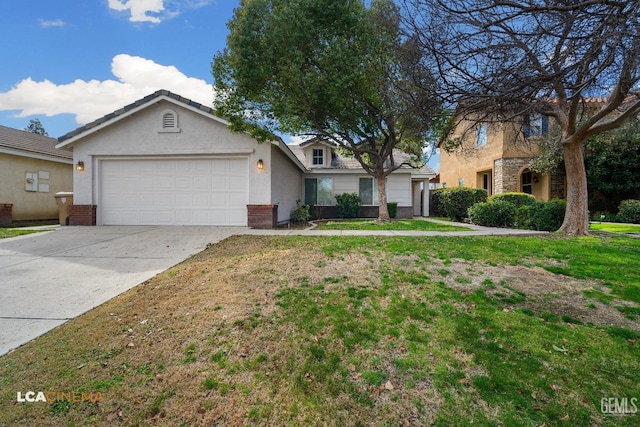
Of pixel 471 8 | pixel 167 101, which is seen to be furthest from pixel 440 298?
pixel 167 101

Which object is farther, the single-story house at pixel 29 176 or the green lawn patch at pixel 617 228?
the single-story house at pixel 29 176

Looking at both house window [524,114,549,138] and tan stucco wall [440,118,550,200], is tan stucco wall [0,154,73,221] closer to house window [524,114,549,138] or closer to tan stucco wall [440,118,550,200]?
house window [524,114,549,138]

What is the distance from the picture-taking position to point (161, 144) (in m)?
11.1

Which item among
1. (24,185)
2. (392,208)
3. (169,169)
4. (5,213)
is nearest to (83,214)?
(169,169)

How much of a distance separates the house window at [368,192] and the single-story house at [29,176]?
45.3 feet

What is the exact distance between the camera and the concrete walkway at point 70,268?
11.9 feet

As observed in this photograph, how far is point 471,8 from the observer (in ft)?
13.5

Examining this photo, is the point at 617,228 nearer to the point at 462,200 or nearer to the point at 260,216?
the point at 462,200

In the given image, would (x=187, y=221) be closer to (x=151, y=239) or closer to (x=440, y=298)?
(x=151, y=239)

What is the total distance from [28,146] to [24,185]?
1841 millimetres

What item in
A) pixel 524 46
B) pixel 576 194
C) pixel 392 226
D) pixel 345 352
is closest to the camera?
pixel 345 352

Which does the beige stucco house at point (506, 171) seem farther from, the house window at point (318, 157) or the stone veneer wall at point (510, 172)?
the house window at point (318, 157)

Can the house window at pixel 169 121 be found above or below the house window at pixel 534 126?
above

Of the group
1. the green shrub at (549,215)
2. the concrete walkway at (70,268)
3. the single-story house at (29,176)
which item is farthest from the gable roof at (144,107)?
the green shrub at (549,215)
